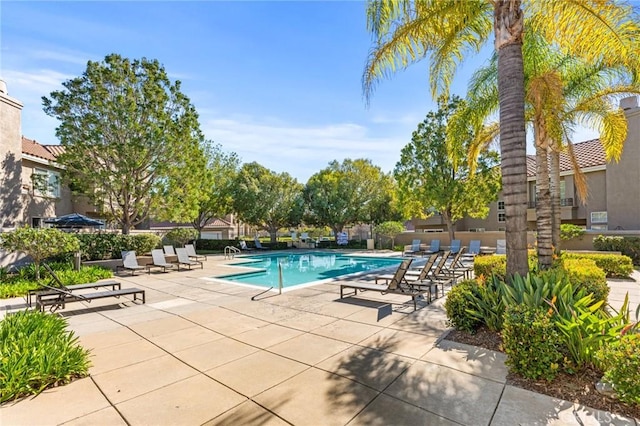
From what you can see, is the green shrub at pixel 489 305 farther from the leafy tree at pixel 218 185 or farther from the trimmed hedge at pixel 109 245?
the leafy tree at pixel 218 185

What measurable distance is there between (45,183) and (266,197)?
641 inches

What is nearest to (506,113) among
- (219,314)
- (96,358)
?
(219,314)

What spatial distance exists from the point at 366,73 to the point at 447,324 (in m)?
7.03

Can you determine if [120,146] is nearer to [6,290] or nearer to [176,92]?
[176,92]

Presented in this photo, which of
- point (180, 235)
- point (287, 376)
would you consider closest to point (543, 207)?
point (287, 376)

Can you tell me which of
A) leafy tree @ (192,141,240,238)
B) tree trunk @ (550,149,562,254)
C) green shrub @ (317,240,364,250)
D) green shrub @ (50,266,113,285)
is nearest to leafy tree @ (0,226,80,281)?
green shrub @ (50,266,113,285)

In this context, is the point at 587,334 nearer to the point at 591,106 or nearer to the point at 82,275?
the point at 591,106

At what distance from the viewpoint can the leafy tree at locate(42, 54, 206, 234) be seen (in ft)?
54.6

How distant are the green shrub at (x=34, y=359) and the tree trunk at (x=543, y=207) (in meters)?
10.5

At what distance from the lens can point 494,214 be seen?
30688mm

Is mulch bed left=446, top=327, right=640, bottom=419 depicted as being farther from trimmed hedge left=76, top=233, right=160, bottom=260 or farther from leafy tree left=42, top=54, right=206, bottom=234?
leafy tree left=42, top=54, right=206, bottom=234

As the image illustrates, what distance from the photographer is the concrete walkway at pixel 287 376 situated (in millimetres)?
3434

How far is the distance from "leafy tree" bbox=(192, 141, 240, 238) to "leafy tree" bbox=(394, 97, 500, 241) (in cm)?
1633

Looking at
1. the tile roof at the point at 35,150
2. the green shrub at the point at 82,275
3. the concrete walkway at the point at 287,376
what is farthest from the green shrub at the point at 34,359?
the tile roof at the point at 35,150
